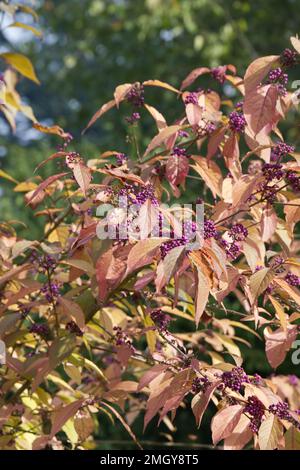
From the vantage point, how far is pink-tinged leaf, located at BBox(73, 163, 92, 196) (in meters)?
1.42

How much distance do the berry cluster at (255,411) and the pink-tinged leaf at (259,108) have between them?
0.53 meters

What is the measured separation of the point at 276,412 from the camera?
4.59 ft

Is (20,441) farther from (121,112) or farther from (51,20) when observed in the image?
(51,20)

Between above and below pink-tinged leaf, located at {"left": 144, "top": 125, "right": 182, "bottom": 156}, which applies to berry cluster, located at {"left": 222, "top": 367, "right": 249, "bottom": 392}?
below

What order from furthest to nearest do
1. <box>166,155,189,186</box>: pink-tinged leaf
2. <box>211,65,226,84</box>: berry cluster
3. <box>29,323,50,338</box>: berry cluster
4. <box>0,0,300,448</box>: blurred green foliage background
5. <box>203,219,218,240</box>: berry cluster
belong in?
<box>0,0,300,448</box>: blurred green foliage background < <box>211,65,226,84</box>: berry cluster < <box>29,323,50,338</box>: berry cluster < <box>166,155,189,186</box>: pink-tinged leaf < <box>203,219,218,240</box>: berry cluster

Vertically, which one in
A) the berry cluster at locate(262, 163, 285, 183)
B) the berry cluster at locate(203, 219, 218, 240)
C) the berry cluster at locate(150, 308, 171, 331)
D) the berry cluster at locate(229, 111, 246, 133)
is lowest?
the berry cluster at locate(150, 308, 171, 331)

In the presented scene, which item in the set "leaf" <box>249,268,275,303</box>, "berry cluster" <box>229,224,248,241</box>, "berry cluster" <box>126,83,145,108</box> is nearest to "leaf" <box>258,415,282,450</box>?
"leaf" <box>249,268,275,303</box>

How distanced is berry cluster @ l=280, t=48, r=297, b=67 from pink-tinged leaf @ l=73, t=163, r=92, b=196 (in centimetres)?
46

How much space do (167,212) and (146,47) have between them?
795cm

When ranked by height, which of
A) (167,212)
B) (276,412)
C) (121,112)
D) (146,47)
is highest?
(146,47)

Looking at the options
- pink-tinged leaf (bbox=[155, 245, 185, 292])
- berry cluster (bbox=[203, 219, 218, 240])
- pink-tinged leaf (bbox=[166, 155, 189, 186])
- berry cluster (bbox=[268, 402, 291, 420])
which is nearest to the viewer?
pink-tinged leaf (bbox=[155, 245, 185, 292])

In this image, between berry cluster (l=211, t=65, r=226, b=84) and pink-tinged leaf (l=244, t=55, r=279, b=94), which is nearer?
pink-tinged leaf (l=244, t=55, r=279, b=94)

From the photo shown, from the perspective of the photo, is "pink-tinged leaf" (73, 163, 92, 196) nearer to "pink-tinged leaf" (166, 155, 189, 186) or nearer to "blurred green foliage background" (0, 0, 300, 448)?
"pink-tinged leaf" (166, 155, 189, 186)
